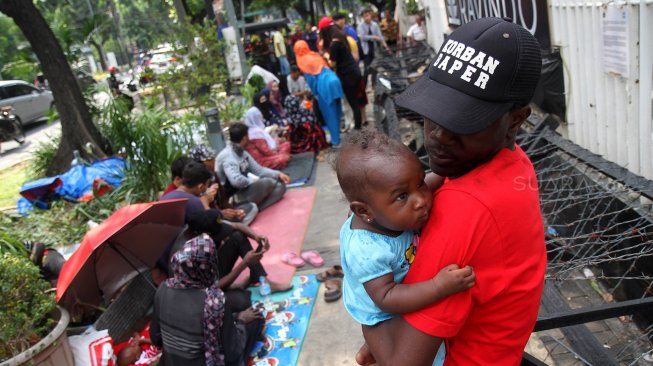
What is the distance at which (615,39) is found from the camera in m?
2.94

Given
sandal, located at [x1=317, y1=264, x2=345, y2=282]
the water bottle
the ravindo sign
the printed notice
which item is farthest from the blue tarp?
the printed notice

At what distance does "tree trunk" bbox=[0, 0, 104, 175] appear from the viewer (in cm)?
792

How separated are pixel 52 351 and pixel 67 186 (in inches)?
186

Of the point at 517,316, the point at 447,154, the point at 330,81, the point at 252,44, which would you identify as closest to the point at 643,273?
the point at 517,316

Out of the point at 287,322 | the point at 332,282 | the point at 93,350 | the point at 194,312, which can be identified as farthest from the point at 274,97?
the point at 93,350

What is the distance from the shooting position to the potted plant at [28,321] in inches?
106

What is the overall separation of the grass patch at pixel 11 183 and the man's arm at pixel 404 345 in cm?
877

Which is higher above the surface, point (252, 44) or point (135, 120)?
point (252, 44)

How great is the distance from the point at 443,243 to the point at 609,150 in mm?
2857

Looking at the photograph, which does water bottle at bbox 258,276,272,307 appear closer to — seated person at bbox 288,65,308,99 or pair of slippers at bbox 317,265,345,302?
pair of slippers at bbox 317,265,345,302

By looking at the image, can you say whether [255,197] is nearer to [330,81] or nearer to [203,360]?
[330,81]

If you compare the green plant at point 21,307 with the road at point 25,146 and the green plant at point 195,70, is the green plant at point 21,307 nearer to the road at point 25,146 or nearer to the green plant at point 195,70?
the green plant at point 195,70

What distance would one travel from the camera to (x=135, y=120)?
7.12 m

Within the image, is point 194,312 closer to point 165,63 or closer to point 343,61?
point 343,61
